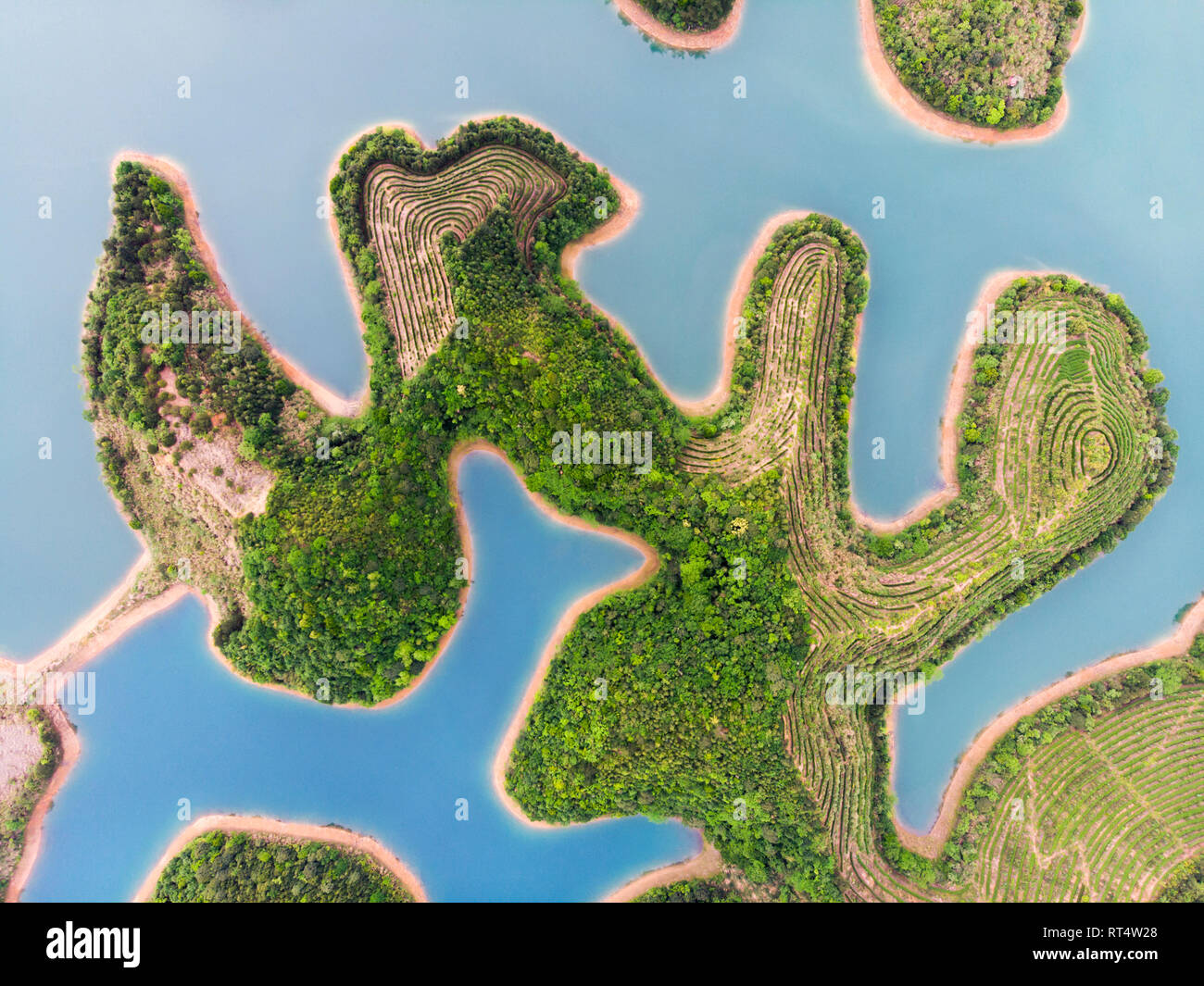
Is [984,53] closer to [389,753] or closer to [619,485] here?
[619,485]

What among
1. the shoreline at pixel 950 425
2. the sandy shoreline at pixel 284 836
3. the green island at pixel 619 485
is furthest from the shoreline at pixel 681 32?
the sandy shoreline at pixel 284 836

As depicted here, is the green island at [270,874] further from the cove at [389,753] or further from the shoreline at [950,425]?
the shoreline at [950,425]

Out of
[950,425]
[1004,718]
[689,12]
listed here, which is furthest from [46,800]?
[689,12]

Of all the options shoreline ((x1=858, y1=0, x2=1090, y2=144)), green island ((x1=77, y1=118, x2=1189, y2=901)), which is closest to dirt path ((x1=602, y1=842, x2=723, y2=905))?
green island ((x1=77, y1=118, x2=1189, y2=901))

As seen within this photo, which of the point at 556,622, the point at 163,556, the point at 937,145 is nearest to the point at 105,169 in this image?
the point at 163,556

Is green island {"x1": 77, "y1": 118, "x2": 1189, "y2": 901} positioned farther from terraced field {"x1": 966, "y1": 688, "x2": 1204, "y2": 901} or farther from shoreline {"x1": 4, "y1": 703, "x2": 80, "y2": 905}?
shoreline {"x1": 4, "y1": 703, "x2": 80, "y2": 905}

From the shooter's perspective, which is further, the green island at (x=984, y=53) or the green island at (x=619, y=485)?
the green island at (x=984, y=53)
